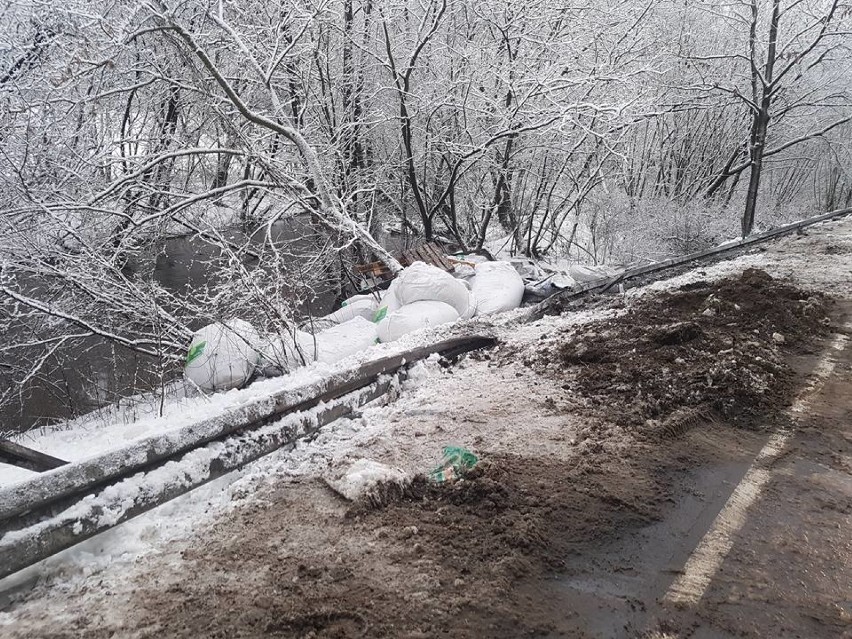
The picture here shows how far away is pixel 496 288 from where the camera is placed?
742 cm

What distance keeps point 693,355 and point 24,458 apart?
4.15m

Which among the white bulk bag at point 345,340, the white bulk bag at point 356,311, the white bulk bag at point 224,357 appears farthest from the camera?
the white bulk bag at point 356,311

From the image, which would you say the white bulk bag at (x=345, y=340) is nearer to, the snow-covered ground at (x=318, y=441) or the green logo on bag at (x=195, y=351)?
the snow-covered ground at (x=318, y=441)

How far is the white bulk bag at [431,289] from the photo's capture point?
21.3ft

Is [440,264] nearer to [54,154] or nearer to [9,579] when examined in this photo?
[54,154]

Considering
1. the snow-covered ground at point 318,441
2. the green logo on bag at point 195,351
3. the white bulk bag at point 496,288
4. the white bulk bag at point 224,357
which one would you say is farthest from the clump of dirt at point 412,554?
the white bulk bag at point 496,288

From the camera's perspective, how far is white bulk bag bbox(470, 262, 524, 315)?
7.06m

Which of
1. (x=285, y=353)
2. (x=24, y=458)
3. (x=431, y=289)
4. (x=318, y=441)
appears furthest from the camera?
(x=431, y=289)

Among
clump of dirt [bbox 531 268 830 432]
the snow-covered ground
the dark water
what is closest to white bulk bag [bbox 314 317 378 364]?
the snow-covered ground

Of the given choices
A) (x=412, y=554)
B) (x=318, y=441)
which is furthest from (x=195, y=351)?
(x=412, y=554)

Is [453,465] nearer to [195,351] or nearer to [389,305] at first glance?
[195,351]

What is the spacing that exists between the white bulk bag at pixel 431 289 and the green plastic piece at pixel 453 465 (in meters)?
3.82

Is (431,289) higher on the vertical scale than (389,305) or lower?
higher

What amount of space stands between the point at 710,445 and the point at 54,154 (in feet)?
27.1
